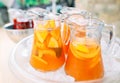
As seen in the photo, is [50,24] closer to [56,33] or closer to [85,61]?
[56,33]

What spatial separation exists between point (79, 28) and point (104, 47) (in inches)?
5.4

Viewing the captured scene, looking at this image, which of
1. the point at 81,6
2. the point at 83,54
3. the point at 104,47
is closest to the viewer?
the point at 83,54

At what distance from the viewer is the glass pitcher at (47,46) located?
576mm

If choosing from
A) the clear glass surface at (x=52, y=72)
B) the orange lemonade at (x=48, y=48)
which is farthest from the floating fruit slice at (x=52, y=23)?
the clear glass surface at (x=52, y=72)

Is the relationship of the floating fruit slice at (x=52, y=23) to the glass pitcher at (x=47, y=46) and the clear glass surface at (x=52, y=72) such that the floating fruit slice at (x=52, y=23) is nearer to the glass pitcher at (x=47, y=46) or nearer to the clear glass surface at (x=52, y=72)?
the glass pitcher at (x=47, y=46)

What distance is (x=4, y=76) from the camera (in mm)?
728

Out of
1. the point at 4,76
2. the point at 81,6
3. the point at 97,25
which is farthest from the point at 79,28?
the point at 81,6

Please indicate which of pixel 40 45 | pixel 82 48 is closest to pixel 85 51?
pixel 82 48

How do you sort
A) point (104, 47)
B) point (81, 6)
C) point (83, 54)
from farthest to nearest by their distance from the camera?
1. point (81, 6)
2. point (104, 47)
3. point (83, 54)

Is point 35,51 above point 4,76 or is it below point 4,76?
above

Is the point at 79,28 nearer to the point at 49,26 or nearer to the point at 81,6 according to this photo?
the point at 49,26

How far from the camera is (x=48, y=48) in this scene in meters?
0.58

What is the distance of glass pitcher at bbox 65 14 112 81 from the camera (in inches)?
21.0

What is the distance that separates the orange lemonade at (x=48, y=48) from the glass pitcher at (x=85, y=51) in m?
0.04
